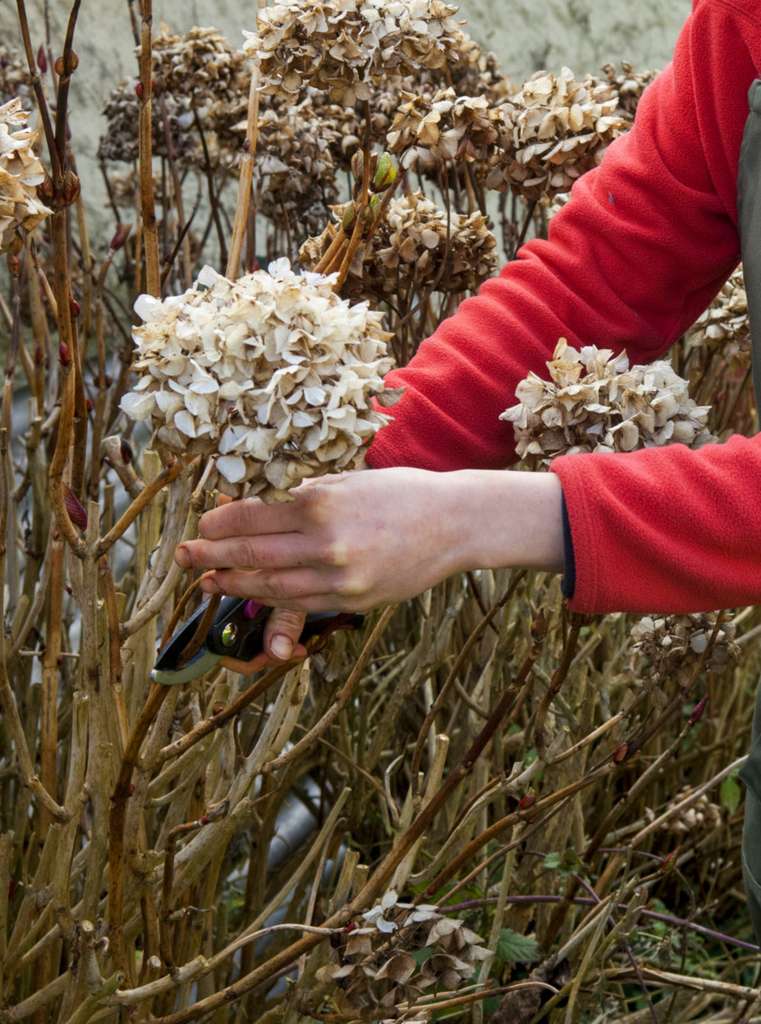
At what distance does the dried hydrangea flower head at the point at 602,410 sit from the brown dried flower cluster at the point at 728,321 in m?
0.45

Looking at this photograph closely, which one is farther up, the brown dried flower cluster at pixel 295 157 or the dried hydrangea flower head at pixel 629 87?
the dried hydrangea flower head at pixel 629 87

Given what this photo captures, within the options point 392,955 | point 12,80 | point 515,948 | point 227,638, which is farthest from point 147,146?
point 12,80

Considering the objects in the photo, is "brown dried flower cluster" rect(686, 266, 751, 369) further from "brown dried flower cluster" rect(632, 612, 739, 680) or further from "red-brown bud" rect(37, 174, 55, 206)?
"red-brown bud" rect(37, 174, 55, 206)

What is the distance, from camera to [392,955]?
981 millimetres

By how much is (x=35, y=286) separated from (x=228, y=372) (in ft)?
2.87

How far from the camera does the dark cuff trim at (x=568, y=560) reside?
0.82m

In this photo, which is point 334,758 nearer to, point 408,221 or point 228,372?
point 408,221

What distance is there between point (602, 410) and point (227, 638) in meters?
0.33

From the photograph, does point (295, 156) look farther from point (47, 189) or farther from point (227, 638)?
point (227, 638)

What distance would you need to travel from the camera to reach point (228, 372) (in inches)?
28.2

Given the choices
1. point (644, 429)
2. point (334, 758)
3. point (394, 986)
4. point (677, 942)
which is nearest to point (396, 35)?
point (644, 429)

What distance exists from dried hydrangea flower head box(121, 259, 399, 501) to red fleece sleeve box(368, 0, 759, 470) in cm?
33

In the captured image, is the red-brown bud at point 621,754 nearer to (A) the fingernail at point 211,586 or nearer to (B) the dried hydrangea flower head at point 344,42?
(A) the fingernail at point 211,586

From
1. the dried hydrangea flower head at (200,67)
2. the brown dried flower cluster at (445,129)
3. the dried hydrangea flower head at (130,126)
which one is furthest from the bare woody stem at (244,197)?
the dried hydrangea flower head at (130,126)
